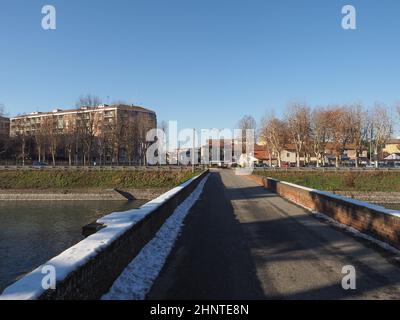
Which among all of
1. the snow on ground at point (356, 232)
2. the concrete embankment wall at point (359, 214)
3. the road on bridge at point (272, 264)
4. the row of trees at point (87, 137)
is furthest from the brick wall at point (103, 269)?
the row of trees at point (87, 137)

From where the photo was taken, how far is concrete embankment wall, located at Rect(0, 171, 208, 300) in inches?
161

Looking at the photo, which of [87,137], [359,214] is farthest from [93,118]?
[359,214]

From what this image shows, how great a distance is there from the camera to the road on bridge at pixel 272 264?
6.30 meters

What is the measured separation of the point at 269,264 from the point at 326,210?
849 cm

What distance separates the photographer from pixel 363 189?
176ft

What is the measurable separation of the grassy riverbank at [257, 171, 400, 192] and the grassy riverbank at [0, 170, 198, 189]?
1664 centimetres

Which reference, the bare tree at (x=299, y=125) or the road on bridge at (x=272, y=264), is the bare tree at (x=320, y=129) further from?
the road on bridge at (x=272, y=264)

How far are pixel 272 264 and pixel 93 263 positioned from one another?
160 inches

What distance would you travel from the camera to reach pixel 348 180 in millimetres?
57188

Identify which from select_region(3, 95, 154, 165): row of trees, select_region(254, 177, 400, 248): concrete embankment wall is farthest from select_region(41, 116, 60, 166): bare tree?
select_region(254, 177, 400, 248): concrete embankment wall

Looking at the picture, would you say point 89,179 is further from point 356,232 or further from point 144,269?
point 144,269

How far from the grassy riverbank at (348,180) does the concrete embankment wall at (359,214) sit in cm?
3711

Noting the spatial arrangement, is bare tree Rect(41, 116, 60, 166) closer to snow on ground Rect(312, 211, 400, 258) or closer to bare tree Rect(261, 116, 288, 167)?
bare tree Rect(261, 116, 288, 167)
